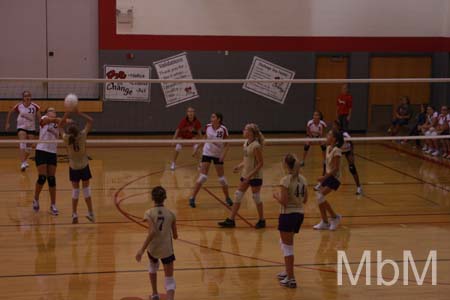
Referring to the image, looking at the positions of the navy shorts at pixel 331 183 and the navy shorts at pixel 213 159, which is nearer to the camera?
the navy shorts at pixel 331 183

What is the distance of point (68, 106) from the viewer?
1102cm

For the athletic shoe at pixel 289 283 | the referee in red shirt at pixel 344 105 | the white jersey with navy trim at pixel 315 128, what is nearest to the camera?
the athletic shoe at pixel 289 283

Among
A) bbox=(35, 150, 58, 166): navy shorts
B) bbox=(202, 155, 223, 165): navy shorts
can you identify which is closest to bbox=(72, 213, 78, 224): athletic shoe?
bbox=(35, 150, 58, 166): navy shorts

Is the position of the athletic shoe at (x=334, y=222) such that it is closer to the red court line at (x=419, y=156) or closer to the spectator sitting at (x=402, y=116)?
the red court line at (x=419, y=156)

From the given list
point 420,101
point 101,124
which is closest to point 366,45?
point 420,101

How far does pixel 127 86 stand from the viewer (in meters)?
21.9

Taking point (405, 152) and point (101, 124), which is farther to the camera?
point (101, 124)

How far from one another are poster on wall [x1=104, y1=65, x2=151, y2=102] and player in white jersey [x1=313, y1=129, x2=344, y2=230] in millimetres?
10342

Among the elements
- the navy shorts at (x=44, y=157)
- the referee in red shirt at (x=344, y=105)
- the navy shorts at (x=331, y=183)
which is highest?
the referee in red shirt at (x=344, y=105)

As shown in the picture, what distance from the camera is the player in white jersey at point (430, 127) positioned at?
2000 cm

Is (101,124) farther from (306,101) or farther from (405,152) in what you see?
(405,152)

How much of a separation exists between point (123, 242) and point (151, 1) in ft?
39.1

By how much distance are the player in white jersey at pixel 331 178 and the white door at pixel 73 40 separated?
11243 mm

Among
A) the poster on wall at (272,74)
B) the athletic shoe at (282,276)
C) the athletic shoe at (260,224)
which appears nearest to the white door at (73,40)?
the poster on wall at (272,74)
